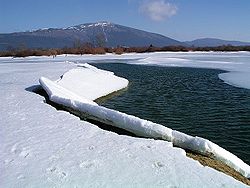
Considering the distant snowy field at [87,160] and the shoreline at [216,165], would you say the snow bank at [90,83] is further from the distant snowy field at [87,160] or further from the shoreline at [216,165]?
the shoreline at [216,165]

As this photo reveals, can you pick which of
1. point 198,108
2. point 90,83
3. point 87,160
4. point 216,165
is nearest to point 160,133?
point 216,165

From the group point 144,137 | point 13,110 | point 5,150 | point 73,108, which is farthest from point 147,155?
point 13,110

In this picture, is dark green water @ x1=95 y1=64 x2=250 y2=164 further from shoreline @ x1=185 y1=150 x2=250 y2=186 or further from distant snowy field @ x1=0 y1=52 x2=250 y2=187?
distant snowy field @ x1=0 y1=52 x2=250 y2=187

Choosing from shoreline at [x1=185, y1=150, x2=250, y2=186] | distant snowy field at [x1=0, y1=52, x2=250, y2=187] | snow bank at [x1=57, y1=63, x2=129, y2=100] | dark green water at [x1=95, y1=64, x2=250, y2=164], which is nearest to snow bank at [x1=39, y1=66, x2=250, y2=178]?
shoreline at [x1=185, y1=150, x2=250, y2=186]

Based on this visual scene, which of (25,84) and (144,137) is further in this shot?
(25,84)

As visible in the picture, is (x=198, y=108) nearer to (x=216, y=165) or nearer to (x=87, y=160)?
(x=216, y=165)

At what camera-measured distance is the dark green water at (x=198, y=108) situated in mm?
9710

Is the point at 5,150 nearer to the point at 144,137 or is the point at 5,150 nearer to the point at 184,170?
the point at 144,137

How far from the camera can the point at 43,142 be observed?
679cm

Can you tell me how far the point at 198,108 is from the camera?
13383 millimetres

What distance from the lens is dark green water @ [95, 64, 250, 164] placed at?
382 inches

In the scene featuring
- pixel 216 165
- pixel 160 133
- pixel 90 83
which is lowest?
pixel 90 83

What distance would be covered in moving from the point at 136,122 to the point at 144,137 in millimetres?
469

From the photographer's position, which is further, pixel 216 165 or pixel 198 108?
pixel 198 108
